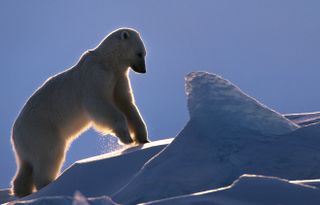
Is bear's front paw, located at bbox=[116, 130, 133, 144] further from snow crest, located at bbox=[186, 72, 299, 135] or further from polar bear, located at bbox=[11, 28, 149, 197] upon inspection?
snow crest, located at bbox=[186, 72, 299, 135]

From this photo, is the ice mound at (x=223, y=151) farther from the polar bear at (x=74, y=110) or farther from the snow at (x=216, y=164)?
the polar bear at (x=74, y=110)

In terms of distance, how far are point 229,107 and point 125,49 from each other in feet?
11.7

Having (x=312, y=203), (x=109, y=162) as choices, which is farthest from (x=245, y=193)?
(x=109, y=162)

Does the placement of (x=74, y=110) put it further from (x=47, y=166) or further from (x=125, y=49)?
(x=125, y=49)

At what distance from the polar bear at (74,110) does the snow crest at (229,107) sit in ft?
8.14

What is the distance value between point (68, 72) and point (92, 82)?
0.58 m

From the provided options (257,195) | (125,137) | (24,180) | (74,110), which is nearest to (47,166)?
(24,180)

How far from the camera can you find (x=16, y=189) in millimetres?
8555

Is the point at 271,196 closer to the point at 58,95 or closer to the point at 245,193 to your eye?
the point at 245,193

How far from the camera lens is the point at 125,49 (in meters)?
8.76

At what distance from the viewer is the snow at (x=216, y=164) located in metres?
3.57

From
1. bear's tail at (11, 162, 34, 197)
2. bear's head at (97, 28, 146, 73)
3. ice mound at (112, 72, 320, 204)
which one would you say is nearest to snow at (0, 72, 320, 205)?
ice mound at (112, 72, 320, 204)

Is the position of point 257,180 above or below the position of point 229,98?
below

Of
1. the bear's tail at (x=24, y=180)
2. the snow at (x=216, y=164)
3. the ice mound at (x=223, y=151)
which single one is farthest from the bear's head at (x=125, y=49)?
the ice mound at (x=223, y=151)
